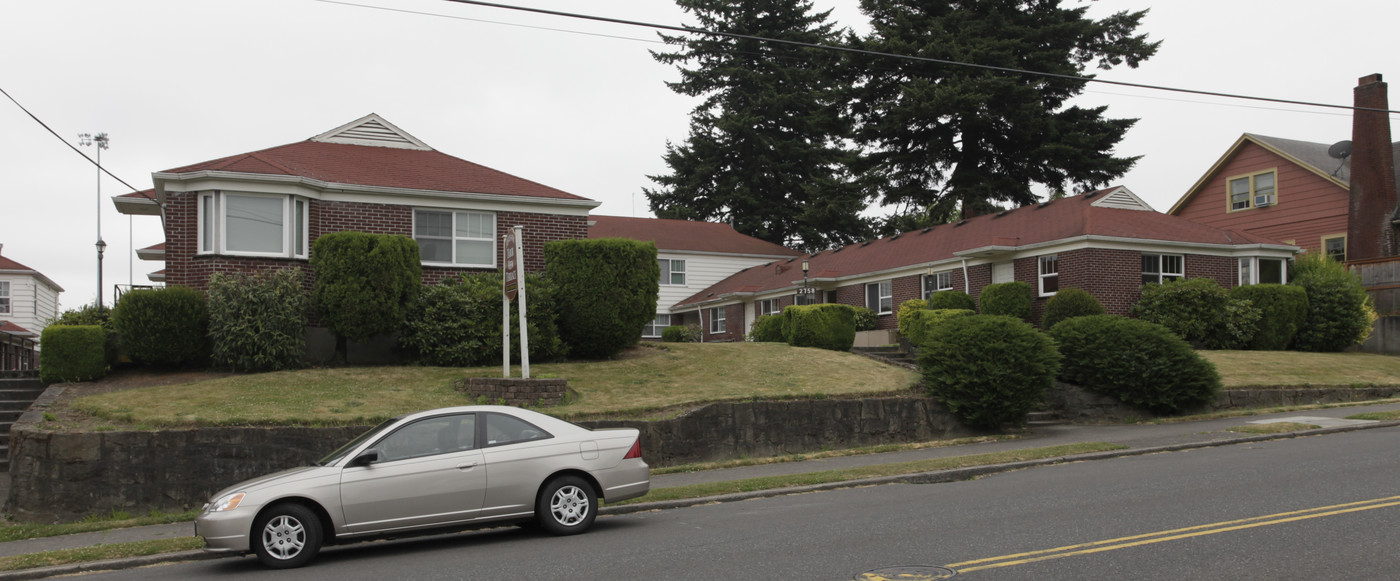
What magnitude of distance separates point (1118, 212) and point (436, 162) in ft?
64.5

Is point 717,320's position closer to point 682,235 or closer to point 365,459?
point 682,235

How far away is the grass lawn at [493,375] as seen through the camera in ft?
49.1

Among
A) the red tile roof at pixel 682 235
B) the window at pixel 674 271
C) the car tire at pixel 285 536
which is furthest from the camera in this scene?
the red tile roof at pixel 682 235

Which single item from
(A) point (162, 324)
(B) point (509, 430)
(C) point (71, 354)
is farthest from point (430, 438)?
(C) point (71, 354)

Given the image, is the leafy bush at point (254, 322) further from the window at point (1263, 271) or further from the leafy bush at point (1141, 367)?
the window at point (1263, 271)

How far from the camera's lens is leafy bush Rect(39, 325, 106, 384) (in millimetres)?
17562

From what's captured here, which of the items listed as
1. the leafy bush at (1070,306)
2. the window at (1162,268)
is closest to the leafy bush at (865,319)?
the leafy bush at (1070,306)

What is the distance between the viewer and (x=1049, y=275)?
28312mm

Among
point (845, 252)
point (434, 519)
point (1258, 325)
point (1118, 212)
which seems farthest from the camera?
point (845, 252)

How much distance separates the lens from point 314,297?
749 inches

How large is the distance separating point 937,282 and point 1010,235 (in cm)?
270

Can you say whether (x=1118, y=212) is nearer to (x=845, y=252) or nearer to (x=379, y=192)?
(x=845, y=252)

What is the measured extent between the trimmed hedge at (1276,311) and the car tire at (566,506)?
23267 mm

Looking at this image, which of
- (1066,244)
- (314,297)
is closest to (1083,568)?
(314,297)
